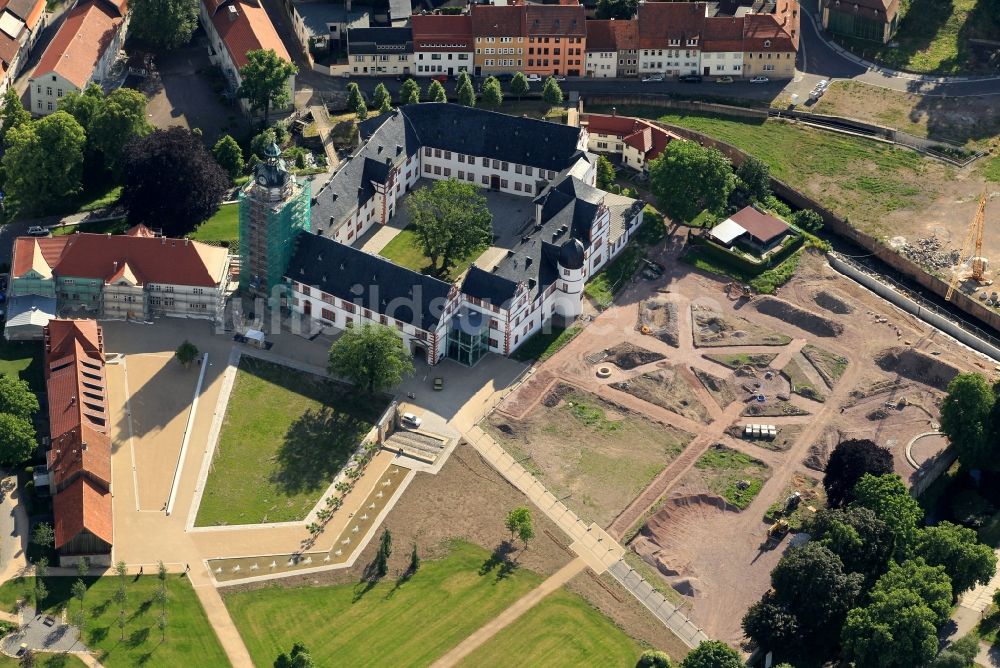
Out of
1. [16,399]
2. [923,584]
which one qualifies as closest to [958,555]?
[923,584]

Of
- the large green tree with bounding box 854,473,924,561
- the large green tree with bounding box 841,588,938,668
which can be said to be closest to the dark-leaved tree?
the large green tree with bounding box 854,473,924,561

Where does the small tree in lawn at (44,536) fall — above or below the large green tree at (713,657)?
above

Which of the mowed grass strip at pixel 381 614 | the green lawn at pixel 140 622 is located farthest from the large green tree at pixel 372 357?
the green lawn at pixel 140 622

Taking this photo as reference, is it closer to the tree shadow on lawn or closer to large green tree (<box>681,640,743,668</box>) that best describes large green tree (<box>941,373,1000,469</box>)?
large green tree (<box>681,640,743,668</box>)

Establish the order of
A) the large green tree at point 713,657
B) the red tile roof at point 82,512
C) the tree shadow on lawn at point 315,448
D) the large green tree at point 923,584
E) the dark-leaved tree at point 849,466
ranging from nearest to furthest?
the large green tree at point 713,657 → the large green tree at point 923,584 → the red tile roof at point 82,512 → the dark-leaved tree at point 849,466 → the tree shadow on lawn at point 315,448

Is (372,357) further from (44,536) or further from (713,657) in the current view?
(713,657)

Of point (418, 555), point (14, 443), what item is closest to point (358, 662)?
point (418, 555)

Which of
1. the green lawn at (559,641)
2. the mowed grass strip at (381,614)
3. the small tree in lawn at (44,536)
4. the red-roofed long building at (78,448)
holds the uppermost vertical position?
the red-roofed long building at (78,448)

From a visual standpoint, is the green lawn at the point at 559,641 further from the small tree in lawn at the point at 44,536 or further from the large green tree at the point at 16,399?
the large green tree at the point at 16,399
